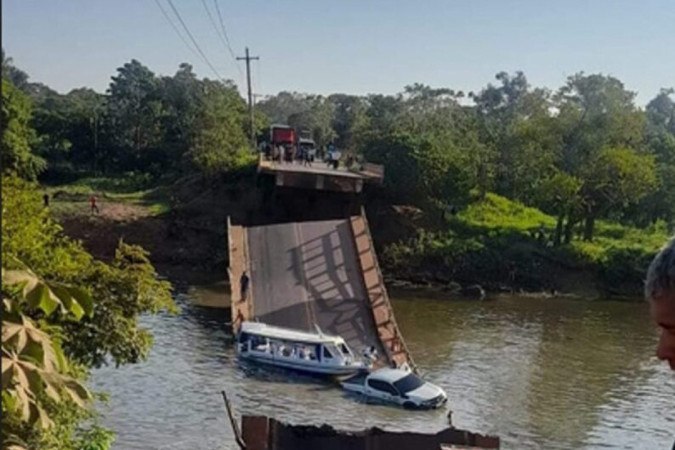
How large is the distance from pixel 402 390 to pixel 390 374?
61cm

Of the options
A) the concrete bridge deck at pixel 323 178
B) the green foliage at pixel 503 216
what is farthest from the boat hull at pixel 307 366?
the green foliage at pixel 503 216

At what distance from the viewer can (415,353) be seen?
81.0 ft

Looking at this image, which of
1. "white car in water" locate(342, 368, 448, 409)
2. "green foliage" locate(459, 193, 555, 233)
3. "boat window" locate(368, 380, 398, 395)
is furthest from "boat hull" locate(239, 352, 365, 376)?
"green foliage" locate(459, 193, 555, 233)

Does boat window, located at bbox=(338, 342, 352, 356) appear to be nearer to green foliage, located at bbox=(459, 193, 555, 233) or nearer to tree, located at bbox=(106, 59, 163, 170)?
green foliage, located at bbox=(459, 193, 555, 233)

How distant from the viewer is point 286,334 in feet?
73.2

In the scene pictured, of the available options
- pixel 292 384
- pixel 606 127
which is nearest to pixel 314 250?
pixel 292 384

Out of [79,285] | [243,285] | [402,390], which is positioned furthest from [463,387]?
[79,285]

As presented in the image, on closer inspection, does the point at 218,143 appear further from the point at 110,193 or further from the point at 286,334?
the point at 286,334

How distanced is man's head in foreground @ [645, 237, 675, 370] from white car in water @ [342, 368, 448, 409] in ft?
59.2

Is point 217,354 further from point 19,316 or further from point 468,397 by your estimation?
point 19,316

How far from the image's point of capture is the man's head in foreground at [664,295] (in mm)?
1584

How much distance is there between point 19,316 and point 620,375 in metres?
22.1

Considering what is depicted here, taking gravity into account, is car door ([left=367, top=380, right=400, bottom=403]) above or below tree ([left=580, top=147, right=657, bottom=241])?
below

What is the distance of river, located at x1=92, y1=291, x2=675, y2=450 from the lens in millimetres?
18188
